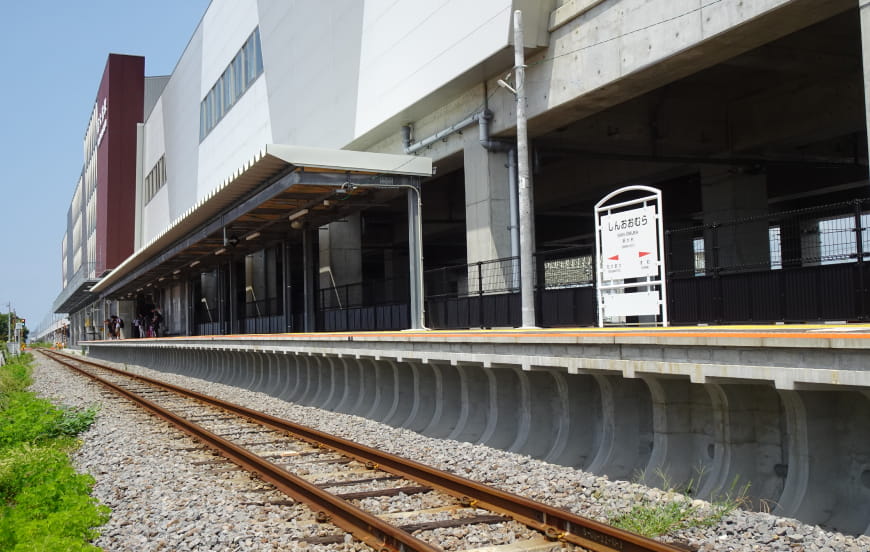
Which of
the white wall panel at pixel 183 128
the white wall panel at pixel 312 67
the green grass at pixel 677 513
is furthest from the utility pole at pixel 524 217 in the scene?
the white wall panel at pixel 183 128

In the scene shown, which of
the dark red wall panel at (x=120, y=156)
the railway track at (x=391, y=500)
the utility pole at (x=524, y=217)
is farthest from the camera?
the dark red wall panel at (x=120, y=156)

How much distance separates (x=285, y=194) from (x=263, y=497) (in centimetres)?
1301

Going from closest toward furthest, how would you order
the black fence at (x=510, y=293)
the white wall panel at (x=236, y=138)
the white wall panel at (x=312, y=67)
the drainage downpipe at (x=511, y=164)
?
the black fence at (x=510, y=293) < the drainage downpipe at (x=511, y=164) < the white wall panel at (x=312, y=67) < the white wall panel at (x=236, y=138)

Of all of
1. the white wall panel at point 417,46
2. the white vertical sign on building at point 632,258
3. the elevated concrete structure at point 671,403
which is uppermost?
the white wall panel at point 417,46

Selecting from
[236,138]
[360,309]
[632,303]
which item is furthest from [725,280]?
[236,138]

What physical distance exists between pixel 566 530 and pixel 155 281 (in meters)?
46.8

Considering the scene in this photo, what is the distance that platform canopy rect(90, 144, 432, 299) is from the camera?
19.1 meters

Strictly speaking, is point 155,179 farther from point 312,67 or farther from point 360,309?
point 360,309

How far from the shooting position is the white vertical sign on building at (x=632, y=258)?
1140cm

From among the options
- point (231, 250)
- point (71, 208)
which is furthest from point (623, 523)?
point (71, 208)

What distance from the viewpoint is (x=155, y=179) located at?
71.5 meters

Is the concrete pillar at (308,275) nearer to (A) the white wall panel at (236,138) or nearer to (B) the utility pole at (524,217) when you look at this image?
(A) the white wall panel at (236,138)

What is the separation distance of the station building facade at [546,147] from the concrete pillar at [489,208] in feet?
0.16

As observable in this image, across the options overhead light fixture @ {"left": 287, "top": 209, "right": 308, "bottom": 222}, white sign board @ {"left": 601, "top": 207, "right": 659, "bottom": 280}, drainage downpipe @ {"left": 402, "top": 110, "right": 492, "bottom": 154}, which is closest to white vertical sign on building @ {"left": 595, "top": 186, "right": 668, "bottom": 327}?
white sign board @ {"left": 601, "top": 207, "right": 659, "bottom": 280}
